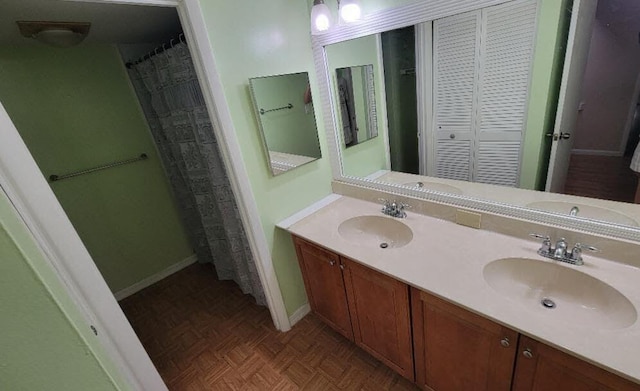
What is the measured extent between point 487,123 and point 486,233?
1.71ft

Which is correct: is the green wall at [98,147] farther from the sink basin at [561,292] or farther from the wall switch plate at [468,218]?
the sink basin at [561,292]

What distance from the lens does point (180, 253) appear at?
2.76 m

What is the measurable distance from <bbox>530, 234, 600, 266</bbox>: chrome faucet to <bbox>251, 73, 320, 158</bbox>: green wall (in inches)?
49.4

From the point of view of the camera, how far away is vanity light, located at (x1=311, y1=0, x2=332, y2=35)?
142 cm

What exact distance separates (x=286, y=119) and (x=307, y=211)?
1.97 ft

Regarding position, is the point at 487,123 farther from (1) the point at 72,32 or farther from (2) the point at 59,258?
(1) the point at 72,32

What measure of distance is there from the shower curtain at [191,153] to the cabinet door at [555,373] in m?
1.50

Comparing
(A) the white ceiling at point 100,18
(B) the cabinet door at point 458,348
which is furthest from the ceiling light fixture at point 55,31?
(B) the cabinet door at point 458,348

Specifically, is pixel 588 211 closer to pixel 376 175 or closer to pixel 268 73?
pixel 376 175

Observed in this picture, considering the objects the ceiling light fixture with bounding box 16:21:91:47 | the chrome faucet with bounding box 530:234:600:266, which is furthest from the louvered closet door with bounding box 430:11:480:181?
the ceiling light fixture with bounding box 16:21:91:47

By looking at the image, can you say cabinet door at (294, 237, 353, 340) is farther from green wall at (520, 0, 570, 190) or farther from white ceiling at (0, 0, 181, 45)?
white ceiling at (0, 0, 181, 45)

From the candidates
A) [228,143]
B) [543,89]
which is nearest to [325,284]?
[228,143]

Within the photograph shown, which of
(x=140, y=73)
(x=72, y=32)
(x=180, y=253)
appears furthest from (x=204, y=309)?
(x=72, y=32)

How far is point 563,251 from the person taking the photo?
1.04 metres
